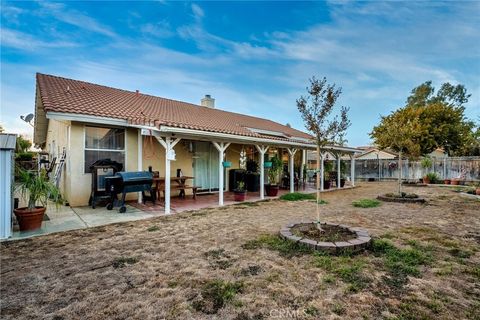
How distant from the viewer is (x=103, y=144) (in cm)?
802

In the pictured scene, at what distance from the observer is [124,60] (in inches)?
452

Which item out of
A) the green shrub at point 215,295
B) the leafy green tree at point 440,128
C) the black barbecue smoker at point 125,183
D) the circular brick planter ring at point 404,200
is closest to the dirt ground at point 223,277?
the green shrub at point 215,295

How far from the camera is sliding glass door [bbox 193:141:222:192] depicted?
10469 millimetres

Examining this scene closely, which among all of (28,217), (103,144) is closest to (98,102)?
(103,144)

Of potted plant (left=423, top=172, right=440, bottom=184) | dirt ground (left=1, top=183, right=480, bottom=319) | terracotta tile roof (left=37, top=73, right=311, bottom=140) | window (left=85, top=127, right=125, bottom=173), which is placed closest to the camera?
dirt ground (left=1, top=183, right=480, bottom=319)

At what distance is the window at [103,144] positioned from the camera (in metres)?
7.74

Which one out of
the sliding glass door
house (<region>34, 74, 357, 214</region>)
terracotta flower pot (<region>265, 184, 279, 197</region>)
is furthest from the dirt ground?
the sliding glass door

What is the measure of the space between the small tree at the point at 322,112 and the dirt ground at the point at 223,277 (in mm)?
1572

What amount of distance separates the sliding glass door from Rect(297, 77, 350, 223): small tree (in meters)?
6.41

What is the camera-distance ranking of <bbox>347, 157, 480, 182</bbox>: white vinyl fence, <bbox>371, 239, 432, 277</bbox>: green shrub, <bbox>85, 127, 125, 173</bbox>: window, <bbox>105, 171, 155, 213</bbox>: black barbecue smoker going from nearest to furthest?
<bbox>371, 239, 432, 277</bbox>: green shrub, <bbox>105, 171, 155, 213</bbox>: black barbecue smoker, <bbox>85, 127, 125, 173</bbox>: window, <bbox>347, 157, 480, 182</bbox>: white vinyl fence

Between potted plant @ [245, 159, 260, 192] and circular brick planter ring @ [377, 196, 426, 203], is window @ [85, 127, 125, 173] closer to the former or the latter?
potted plant @ [245, 159, 260, 192]

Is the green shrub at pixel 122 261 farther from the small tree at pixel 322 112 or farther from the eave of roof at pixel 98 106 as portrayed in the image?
the eave of roof at pixel 98 106

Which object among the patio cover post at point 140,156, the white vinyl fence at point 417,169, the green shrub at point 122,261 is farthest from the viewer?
the white vinyl fence at point 417,169

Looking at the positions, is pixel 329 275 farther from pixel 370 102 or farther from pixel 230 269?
pixel 370 102
